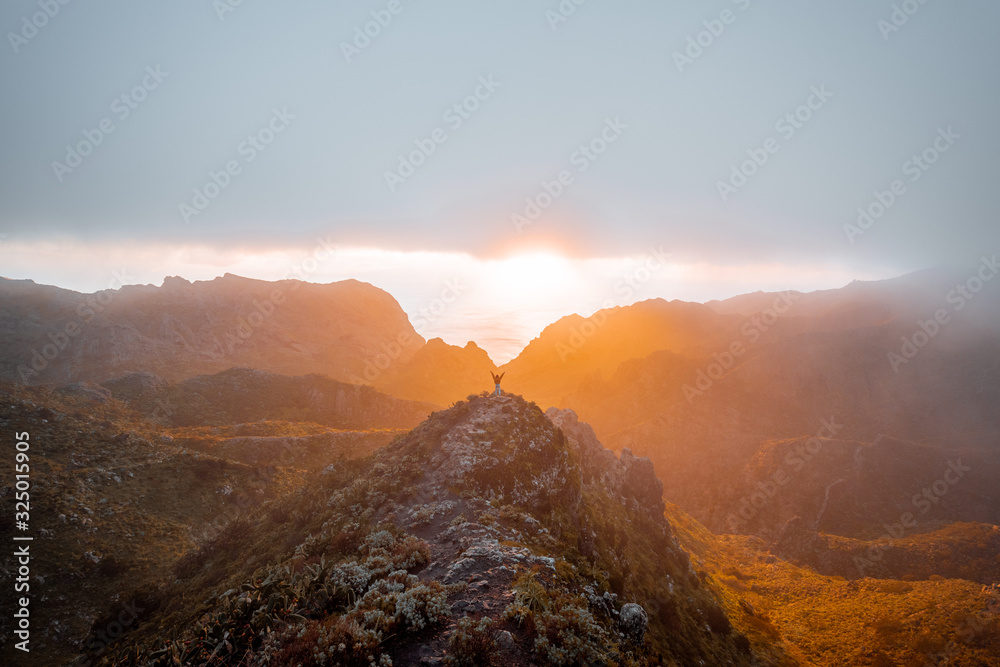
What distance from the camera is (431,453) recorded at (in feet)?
93.8

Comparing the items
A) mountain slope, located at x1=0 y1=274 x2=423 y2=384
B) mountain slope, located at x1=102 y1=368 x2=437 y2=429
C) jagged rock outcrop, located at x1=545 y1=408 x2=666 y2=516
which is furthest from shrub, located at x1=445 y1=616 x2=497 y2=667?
mountain slope, located at x1=0 y1=274 x2=423 y2=384

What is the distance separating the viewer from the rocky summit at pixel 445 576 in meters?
11.5

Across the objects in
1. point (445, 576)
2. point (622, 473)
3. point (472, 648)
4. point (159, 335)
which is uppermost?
point (159, 335)

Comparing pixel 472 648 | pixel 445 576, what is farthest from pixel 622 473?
pixel 472 648

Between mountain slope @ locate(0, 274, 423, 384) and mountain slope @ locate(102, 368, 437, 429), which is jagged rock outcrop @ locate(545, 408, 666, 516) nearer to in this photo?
mountain slope @ locate(102, 368, 437, 429)

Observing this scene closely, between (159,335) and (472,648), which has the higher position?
(159,335)

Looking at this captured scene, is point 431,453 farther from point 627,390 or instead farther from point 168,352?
point 168,352

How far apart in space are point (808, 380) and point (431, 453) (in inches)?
6013

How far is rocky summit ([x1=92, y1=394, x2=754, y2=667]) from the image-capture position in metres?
11.5

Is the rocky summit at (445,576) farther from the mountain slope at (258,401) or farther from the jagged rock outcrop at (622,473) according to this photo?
the mountain slope at (258,401)

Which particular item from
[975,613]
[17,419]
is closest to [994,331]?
[975,613]

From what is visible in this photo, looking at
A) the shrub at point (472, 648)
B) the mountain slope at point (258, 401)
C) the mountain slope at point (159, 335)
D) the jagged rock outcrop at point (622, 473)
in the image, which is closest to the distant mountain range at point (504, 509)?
the shrub at point (472, 648)

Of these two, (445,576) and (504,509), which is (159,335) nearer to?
(504,509)

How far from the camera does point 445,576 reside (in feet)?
50.5
